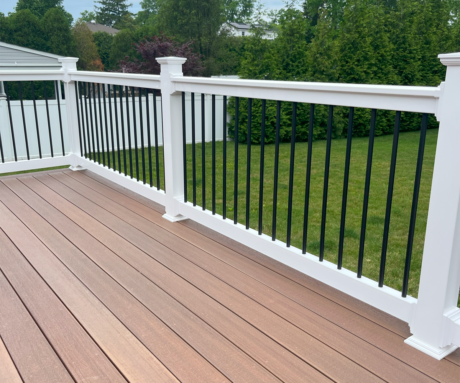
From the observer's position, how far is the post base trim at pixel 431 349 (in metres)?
1.70

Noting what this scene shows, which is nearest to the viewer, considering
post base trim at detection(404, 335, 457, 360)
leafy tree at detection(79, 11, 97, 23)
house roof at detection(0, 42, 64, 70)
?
post base trim at detection(404, 335, 457, 360)

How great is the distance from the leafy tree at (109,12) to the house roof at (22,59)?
39499 mm

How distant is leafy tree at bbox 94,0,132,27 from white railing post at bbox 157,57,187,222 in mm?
52215

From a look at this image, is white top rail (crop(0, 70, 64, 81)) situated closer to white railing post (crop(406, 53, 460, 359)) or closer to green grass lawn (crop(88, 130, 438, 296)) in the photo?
green grass lawn (crop(88, 130, 438, 296))

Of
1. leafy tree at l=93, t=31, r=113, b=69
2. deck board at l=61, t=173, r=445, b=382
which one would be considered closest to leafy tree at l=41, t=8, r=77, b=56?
leafy tree at l=93, t=31, r=113, b=69

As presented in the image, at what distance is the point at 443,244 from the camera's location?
1638 mm

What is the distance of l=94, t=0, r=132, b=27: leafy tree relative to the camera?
166ft

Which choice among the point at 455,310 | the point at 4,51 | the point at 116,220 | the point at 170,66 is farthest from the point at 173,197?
the point at 4,51

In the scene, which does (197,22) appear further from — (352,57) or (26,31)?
(352,57)

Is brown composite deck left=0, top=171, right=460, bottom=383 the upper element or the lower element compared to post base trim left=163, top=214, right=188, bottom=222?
upper

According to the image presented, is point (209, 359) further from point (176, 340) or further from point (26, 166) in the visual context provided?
point (26, 166)

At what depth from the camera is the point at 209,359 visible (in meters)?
1.68

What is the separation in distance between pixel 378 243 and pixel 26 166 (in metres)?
Answer: 3.35

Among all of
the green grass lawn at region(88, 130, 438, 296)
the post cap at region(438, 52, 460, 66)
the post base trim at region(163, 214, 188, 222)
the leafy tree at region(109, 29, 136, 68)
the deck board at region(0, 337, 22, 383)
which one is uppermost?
the leafy tree at region(109, 29, 136, 68)
